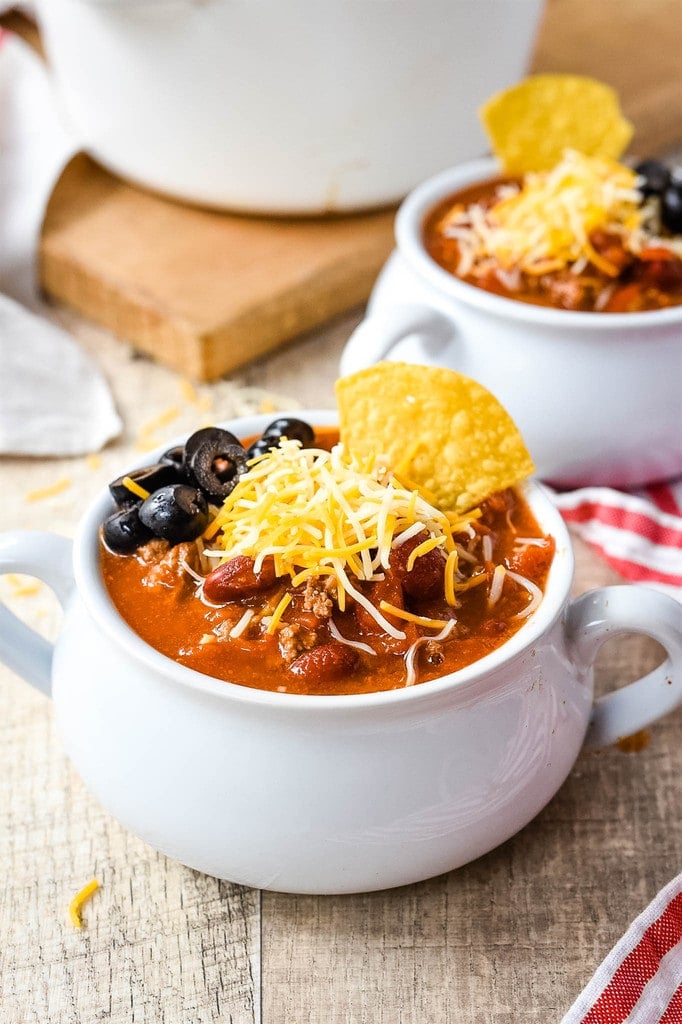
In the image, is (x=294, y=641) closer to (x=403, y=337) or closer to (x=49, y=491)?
(x=403, y=337)

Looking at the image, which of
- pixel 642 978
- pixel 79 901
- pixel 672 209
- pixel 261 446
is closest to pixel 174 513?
pixel 261 446

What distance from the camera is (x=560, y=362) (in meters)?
1.88

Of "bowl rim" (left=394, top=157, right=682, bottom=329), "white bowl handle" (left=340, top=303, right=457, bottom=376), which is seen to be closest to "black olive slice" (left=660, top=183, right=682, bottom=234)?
"bowl rim" (left=394, top=157, right=682, bottom=329)

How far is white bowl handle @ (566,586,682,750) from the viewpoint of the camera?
1294 mm

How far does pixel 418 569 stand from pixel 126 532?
318mm

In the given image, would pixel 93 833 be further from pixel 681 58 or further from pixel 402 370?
pixel 681 58

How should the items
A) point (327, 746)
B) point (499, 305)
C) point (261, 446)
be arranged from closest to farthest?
point (327, 746) → point (261, 446) → point (499, 305)

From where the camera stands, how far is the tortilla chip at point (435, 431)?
1388 millimetres

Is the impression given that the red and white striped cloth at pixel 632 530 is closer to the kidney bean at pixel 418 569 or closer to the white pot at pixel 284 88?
the kidney bean at pixel 418 569

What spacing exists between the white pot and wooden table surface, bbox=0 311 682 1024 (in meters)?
1.27

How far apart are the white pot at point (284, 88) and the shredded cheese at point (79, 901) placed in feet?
4.83

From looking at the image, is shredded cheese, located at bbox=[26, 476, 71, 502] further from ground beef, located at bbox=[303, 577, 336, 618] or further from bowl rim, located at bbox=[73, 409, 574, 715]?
ground beef, located at bbox=[303, 577, 336, 618]

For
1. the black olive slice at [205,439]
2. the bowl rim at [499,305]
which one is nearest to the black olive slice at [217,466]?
the black olive slice at [205,439]

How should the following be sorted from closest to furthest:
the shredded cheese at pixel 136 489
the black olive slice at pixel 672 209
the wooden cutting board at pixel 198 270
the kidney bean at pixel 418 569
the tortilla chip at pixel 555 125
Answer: the kidney bean at pixel 418 569 < the shredded cheese at pixel 136 489 < the black olive slice at pixel 672 209 < the tortilla chip at pixel 555 125 < the wooden cutting board at pixel 198 270
